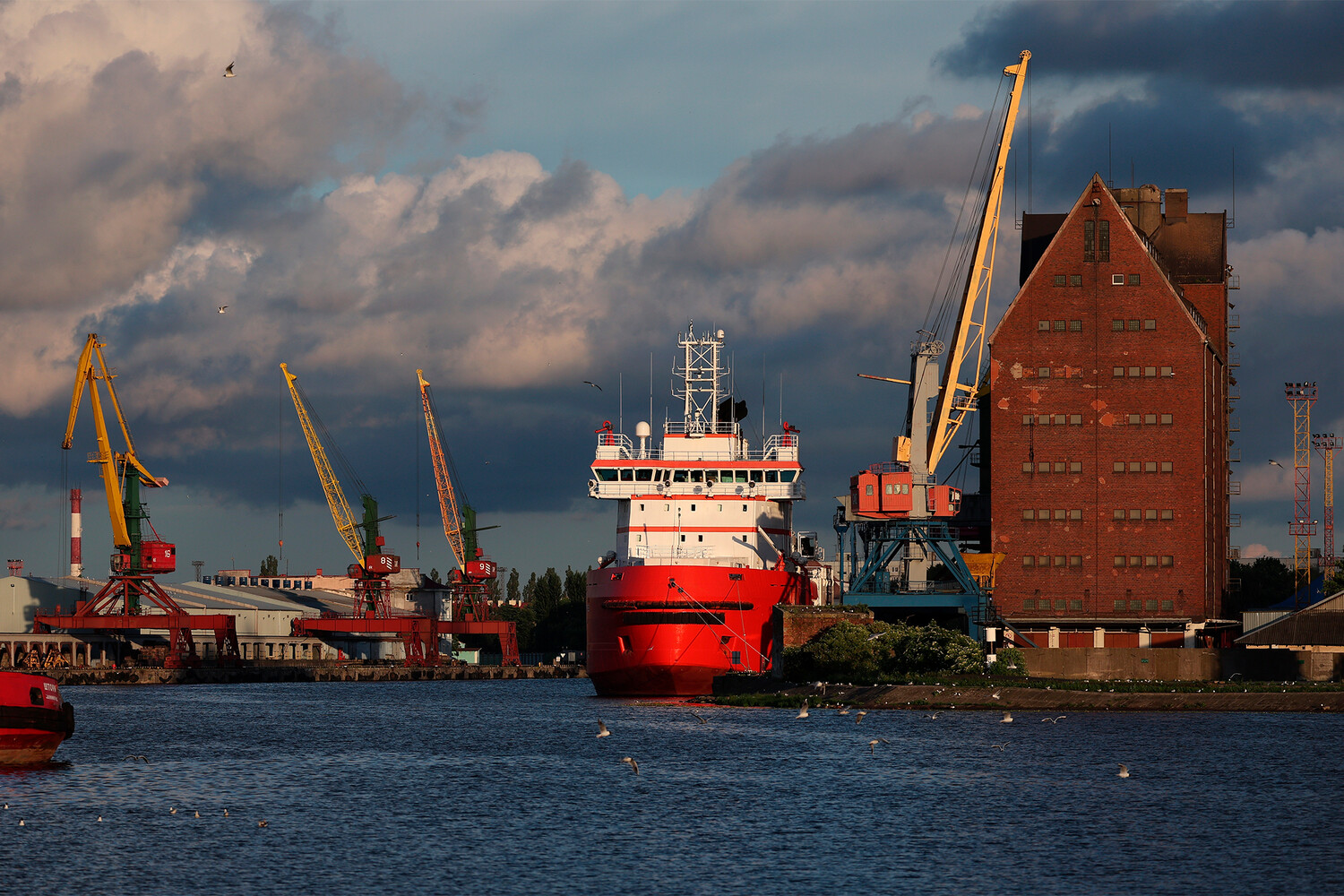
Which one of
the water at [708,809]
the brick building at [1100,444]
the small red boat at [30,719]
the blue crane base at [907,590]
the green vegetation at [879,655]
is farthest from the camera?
the brick building at [1100,444]

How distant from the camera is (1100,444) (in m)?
105

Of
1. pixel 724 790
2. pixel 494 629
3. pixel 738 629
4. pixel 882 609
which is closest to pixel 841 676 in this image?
pixel 738 629

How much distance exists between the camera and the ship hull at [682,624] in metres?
86.1

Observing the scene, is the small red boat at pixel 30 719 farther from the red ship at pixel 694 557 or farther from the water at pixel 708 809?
the red ship at pixel 694 557

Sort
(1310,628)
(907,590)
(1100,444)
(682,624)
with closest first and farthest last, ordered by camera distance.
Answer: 1. (1310,628)
2. (682,624)
3. (907,590)
4. (1100,444)

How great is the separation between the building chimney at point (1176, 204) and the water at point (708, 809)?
2505 inches

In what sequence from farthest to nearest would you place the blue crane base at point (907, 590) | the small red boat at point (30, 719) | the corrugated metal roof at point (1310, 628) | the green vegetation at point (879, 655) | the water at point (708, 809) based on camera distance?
the blue crane base at point (907, 590)
the green vegetation at point (879, 655)
the corrugated metal roof at point (1310, 628)
the small red boat at point (30, 719)
the water at point (708, 809)

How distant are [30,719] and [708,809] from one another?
24686 millimetres

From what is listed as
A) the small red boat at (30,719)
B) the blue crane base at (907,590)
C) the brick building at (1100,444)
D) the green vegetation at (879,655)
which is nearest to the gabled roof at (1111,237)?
the brick building at (1100,444)

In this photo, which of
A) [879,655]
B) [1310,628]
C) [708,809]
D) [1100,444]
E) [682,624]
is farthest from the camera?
[1100,444]

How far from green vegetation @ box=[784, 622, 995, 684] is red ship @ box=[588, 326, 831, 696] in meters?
4.42

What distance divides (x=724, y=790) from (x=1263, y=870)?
18964 mm

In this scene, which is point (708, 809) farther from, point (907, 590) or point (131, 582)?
point (131, 582)

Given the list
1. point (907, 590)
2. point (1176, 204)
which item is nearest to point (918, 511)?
point (907, 590)
